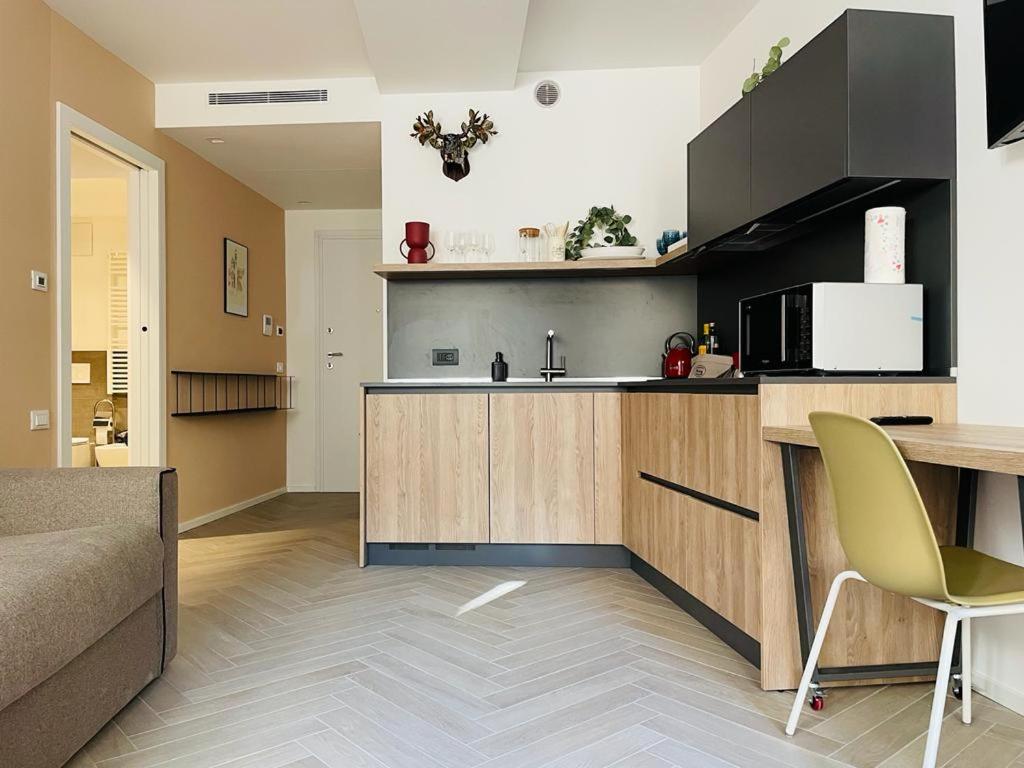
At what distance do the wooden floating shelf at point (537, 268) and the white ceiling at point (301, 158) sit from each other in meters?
1.02

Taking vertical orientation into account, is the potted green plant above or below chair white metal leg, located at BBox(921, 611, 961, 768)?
above

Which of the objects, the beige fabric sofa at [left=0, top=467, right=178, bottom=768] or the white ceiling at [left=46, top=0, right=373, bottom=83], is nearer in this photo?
the beige fabric sofa at [left=0, top=467, right=178, bottom=768]

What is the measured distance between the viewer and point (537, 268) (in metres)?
3.57

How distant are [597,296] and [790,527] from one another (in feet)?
7.12

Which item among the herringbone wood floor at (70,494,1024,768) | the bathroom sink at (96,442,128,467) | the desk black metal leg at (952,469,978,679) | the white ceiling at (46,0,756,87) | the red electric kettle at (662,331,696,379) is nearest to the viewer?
the herringbone wood floor at (70,494,1024,768)

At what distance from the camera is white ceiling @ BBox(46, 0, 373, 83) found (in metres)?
3.18

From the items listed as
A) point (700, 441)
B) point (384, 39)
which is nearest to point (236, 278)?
point (384, 39)

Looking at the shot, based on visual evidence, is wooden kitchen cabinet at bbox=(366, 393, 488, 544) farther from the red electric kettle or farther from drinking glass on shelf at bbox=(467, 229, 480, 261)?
the red electric kettle

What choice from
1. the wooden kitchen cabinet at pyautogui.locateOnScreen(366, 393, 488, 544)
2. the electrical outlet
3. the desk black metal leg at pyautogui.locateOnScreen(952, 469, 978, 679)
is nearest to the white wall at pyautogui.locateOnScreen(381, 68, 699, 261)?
the electrical outlet

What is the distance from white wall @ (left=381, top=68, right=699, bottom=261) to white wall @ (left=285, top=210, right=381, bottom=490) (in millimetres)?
2318

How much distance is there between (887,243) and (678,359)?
4.97ft

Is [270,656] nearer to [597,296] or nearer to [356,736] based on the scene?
[356,736]

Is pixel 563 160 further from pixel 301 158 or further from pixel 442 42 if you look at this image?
pixel 301 158

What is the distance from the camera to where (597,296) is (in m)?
3.83
